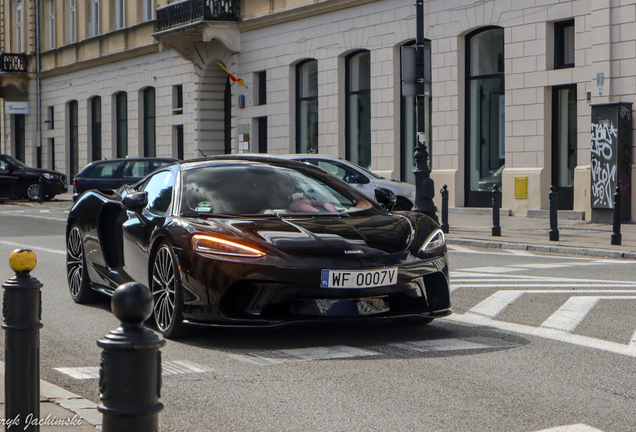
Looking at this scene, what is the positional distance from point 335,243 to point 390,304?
556 millimetres

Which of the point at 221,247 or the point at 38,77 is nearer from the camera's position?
the point at 221,247

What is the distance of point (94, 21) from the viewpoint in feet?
127

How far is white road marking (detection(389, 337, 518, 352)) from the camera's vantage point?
20.1 ft

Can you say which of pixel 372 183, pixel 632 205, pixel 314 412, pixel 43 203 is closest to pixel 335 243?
pixel 314 412

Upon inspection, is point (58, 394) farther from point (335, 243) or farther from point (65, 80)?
point (65, 80)

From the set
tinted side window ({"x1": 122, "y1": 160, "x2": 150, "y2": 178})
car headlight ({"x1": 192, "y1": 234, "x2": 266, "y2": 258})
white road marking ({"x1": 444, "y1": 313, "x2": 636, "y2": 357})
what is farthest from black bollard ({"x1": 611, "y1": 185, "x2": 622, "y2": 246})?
tinted side window ({"x1": 122, "y1": 160, "x2": 150, "y2": 178})

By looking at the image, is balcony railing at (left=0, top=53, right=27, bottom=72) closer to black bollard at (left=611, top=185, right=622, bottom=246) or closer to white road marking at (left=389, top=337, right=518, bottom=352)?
black bollard at (left=611, top=185, right=622, bottom=246)

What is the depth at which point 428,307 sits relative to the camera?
645cm

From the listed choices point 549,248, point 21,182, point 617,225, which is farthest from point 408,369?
point 21,182

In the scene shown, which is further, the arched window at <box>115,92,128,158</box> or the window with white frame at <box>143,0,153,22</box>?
the arched window at <box>115,92,128,158</box>

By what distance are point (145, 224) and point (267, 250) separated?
1448 millimetres

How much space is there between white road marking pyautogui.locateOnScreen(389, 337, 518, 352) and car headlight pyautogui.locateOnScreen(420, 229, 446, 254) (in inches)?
24.4

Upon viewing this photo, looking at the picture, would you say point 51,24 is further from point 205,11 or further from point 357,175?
point 357,175

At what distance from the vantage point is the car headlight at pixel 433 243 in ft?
21.3
